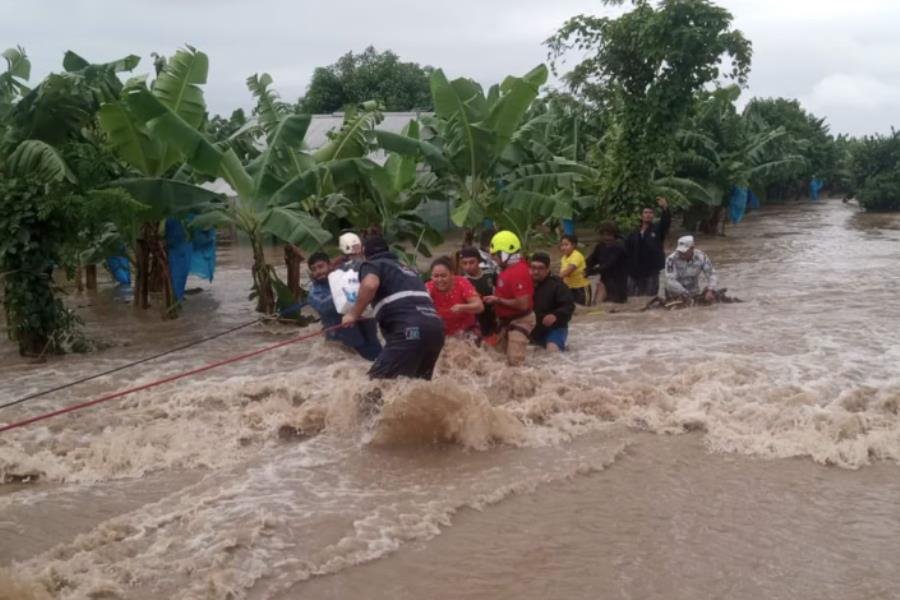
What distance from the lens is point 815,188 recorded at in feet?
184

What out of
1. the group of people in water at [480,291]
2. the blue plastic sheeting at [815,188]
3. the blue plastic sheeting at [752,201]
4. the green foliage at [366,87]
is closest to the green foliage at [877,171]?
the blue plastic sheeting at [752,201]

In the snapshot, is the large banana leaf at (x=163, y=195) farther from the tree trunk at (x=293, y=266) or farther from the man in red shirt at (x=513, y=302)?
the man in red shirt at (x=513, y=302)

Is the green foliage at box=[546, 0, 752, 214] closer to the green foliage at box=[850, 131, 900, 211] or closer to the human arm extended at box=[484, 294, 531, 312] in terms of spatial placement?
the human arm extended at box=[484, 294, 531, 312]

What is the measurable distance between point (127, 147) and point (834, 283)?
37.3 ft

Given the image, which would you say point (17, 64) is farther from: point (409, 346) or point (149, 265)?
point (409, 346)

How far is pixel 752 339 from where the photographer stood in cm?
1024

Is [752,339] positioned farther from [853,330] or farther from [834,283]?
[834,283]

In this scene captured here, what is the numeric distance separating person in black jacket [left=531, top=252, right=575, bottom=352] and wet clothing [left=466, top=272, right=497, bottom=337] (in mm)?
499

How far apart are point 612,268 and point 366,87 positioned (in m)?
27.8

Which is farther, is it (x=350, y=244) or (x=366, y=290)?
(x=350, y=244)

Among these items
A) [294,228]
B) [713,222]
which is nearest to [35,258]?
[294,228]

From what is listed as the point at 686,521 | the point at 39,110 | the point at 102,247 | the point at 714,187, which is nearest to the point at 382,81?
the point at 714,187

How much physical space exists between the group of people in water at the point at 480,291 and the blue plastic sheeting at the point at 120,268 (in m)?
7.08

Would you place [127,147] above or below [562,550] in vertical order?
above
